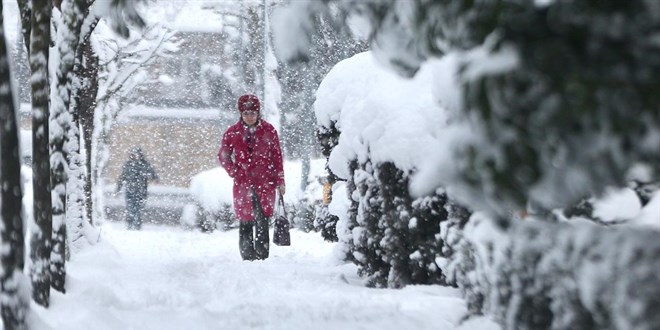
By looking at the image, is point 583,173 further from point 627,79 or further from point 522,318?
point 522,318

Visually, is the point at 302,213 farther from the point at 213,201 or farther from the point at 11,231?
the point at 11,231

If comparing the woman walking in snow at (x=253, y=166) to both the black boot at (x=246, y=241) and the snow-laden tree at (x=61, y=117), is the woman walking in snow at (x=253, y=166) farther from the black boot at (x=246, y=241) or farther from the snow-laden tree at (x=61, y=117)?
the snow-laden tree at (x=61, y=117)

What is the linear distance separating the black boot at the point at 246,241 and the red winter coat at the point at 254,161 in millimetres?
196

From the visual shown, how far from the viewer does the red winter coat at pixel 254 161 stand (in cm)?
932

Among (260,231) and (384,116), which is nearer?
(384,116)

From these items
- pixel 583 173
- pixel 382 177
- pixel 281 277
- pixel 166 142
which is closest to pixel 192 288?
pixel 281 277

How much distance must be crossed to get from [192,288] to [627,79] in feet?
16.2

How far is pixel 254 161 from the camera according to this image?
9.35 metres

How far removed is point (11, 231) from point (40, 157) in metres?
0.74

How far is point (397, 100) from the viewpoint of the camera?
5977 mm

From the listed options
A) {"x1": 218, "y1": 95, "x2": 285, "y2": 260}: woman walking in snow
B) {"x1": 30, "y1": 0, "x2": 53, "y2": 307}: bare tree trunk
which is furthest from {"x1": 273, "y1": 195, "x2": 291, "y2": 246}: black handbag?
{"x1": 30, "y1": 0, "x2": 53, "y2": 307}: bare tree trunk

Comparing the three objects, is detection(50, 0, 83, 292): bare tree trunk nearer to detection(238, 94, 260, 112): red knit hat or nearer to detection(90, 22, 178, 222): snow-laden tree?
detection(238, 94, 260, 112): red knit hat

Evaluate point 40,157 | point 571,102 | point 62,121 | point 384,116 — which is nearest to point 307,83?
point 384,116

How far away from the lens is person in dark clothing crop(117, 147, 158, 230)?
2059cm
